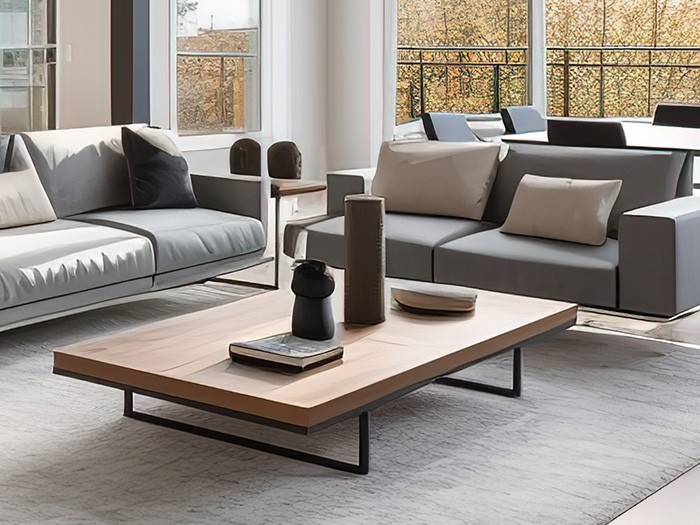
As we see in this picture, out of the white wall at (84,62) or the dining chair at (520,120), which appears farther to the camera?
the white wall at (84,62)

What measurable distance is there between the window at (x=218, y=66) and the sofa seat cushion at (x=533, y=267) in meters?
A: 4.68

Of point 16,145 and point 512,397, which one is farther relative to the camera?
point 16,145

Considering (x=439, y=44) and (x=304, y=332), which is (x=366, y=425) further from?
(x=439, y=44)

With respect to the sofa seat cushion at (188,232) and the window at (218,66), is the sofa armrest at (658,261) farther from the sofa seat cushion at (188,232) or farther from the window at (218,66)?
the window at (218,66)

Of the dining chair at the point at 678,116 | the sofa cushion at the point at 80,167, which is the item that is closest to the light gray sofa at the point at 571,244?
the sofa cushion at the point at 80,167

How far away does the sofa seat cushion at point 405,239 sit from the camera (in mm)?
4762

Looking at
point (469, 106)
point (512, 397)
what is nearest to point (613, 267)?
point (512, 397)

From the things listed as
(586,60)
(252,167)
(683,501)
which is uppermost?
(586,60)

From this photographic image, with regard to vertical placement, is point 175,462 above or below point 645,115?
below

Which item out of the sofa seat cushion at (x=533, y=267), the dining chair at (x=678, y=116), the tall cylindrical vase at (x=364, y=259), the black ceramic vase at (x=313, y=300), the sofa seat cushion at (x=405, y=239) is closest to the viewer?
the black ceramic vase at (x=313, y=300)

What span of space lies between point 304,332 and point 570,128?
3.22 metres

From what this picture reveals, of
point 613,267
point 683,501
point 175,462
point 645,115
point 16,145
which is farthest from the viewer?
point 645,115

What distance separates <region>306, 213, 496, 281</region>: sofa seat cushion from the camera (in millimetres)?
4762

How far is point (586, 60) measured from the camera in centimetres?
1092
